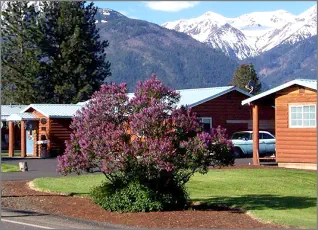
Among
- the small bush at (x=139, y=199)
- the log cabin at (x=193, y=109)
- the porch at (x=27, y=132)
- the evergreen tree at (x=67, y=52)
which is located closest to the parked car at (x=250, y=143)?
the log cabin at (x=193, y=109)

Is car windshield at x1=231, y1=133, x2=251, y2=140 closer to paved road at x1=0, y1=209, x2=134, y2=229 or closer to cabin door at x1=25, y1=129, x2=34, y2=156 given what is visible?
cabin door at x1=25, y1=129, x2=34, y2=156

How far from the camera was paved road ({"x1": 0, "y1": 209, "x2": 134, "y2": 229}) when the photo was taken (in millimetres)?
14109

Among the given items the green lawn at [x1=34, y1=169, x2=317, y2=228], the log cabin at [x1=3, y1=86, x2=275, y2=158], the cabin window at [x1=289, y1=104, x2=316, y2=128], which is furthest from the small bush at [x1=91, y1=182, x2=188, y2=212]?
the log cabin at [x1=3, y1=86, x2=275, y2=158]

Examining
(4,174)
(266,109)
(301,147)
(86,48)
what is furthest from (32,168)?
(86,48)

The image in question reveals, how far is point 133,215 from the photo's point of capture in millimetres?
15898

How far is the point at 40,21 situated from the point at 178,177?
4927 centimetres

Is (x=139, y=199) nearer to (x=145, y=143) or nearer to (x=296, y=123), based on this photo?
(x=145, y=143)

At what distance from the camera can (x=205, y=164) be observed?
Result: 16438 mm

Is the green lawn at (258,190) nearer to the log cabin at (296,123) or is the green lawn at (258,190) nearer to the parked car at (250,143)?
the log cabin at (296,123)

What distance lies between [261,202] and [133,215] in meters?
4.17

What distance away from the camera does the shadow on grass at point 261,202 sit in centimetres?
1762

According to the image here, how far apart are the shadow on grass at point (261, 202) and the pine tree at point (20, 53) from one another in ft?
151

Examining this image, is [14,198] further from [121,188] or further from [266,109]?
[266,109]

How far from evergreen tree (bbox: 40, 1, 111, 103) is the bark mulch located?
44.1m
